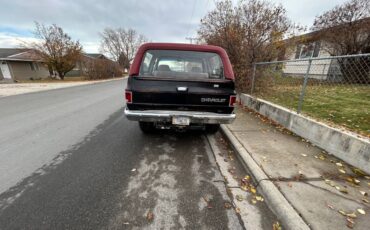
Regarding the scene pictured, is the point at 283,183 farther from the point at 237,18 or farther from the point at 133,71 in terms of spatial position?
the point at 237,18

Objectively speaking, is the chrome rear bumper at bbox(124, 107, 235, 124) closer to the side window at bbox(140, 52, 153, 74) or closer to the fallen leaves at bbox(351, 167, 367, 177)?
the side window at bbox(140, 52, 153, 74)

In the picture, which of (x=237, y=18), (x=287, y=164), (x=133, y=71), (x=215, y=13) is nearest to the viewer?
(x=287, y=164)

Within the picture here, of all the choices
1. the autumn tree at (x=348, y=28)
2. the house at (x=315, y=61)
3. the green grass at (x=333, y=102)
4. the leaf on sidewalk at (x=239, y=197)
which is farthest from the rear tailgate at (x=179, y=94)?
the autumn tree at (x=348, y=28)

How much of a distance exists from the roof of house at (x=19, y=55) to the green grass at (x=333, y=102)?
33370mm

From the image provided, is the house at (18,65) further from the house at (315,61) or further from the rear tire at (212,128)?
the rear tire at (212,128)

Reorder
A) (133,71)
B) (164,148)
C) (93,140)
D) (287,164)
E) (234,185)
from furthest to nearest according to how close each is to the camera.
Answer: (93,140) < (164,148) < (133,71) < (287,164) < (234,185)

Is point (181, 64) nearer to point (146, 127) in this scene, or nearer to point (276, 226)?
point (146, 127)

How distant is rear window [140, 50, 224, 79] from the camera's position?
3.93m

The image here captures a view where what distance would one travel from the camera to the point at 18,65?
1185 inches

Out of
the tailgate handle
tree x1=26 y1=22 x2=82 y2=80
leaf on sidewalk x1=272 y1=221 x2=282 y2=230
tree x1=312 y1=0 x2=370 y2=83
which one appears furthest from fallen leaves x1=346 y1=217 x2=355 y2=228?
tree x1=26 y1=22 x2=82 y2=80

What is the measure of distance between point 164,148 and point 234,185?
169cm

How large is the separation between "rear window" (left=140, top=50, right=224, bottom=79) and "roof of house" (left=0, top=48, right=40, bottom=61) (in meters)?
32.5

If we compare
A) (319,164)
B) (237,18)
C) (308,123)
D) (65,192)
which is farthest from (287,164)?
(237,18)

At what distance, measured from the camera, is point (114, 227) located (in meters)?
2.06
